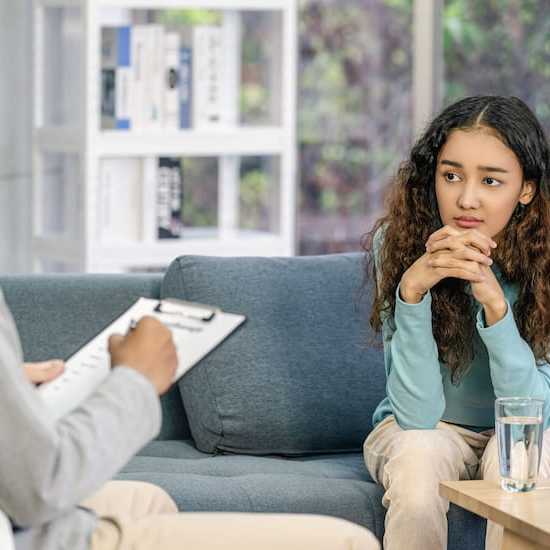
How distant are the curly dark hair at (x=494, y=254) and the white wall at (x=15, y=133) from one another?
1.65 metres

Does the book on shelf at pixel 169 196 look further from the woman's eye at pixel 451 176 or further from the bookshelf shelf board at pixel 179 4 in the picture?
the woman's eye at pixel 451 176

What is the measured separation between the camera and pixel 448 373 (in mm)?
2299

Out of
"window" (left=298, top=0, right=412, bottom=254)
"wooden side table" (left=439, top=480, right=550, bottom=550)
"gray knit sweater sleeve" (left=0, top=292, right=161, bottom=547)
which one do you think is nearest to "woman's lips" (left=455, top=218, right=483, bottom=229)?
"wooden side table" (left=439, top=480, right=550, bottom=550)

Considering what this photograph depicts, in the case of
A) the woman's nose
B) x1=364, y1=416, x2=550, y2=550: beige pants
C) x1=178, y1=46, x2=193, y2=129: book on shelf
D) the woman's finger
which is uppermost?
x1=178, y1=46, x2=193, y2=129: book on shelf

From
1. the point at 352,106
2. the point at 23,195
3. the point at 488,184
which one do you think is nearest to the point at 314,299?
the point at 488,184

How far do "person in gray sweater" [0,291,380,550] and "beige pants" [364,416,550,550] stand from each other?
1.57 ft

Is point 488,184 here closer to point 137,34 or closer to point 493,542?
point 493,542

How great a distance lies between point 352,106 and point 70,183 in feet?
9.79

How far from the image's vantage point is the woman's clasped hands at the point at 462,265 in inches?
83.4

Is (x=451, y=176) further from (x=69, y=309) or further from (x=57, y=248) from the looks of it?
(x=57, y=248)

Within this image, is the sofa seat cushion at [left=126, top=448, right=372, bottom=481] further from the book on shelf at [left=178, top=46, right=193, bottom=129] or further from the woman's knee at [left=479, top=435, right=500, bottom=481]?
the book on shelf at [left=178, top=46, right=193, bottom=129]

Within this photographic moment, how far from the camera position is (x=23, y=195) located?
12.8ft

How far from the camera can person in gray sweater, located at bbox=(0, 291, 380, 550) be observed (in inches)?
51.8

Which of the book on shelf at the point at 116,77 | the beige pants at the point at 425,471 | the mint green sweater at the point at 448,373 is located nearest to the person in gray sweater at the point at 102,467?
the beige pants at the point at 425,471
